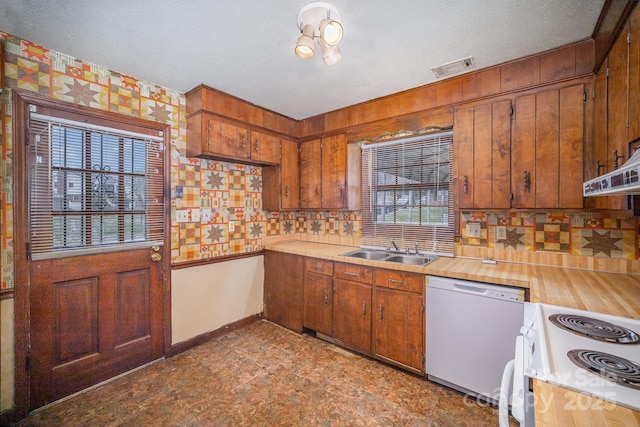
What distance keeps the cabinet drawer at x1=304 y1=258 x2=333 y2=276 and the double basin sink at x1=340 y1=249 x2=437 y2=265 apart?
0.20m

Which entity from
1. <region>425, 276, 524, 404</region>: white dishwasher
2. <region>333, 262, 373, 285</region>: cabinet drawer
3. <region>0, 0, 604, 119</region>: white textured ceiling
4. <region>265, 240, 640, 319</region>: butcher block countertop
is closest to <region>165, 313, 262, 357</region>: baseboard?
<region>333, 262, 373, 285</region>: cabinet drawer

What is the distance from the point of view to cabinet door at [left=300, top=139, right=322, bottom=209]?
3273 mm

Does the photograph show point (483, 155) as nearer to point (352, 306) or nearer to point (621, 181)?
point (621, 181)

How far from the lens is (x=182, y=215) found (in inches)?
102

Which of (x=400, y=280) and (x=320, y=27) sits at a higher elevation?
(x=320, y=27)

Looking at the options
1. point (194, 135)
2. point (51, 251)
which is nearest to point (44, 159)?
point (51, 251)

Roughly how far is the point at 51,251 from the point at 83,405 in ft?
3.68

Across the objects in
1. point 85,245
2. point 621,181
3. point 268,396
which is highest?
point 621,181

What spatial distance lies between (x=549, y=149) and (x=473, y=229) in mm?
834

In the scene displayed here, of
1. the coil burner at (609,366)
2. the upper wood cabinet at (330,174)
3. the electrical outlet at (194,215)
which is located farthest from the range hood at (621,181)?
the electrical outlet at (194,215)

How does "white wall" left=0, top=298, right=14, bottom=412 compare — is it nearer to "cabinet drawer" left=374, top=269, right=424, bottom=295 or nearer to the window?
"cabinet drawer" left=374, top=269, right=424, bottom=295

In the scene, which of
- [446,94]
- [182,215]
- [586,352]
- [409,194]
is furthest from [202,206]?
[586,352]

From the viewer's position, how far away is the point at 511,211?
2.23 meters

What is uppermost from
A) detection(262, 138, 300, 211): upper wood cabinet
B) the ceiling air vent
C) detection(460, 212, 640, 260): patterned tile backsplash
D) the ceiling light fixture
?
the ceiling air vent
